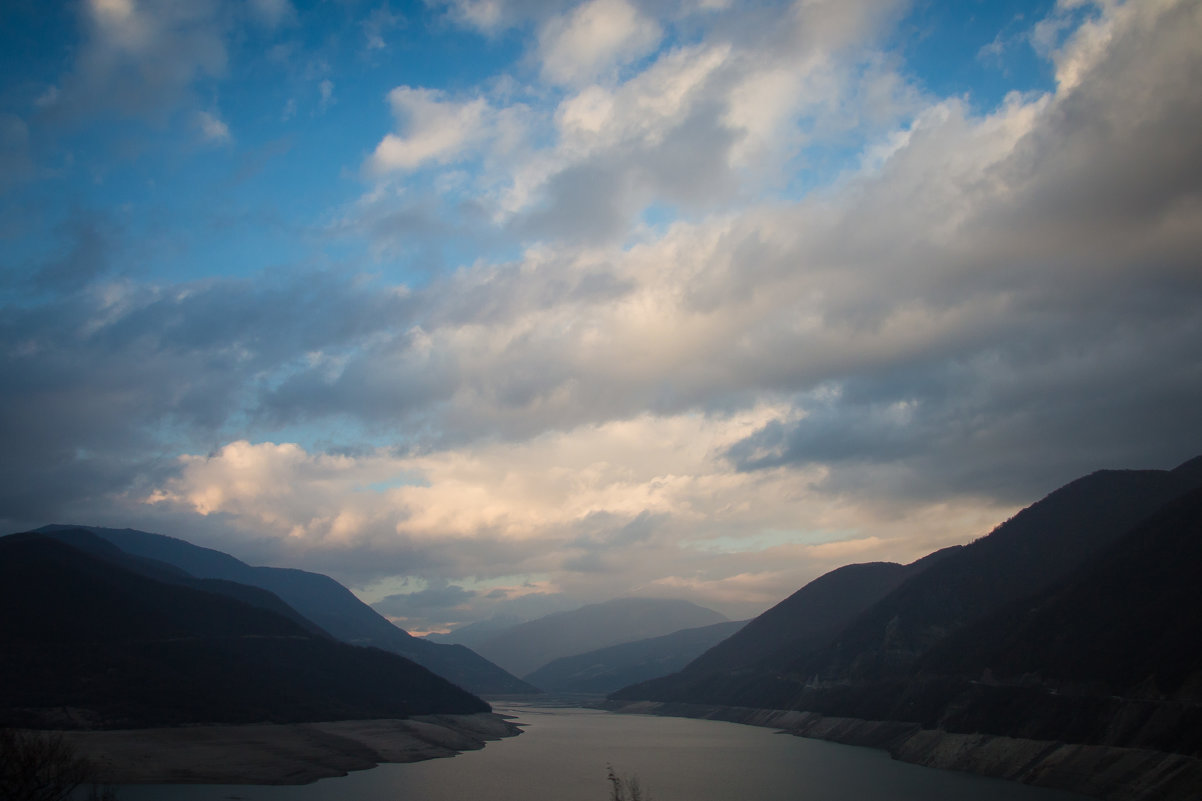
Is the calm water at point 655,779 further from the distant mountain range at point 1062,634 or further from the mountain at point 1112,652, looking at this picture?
the distant mountain range at point 1062,634

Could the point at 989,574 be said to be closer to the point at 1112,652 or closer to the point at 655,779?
the point at 1112,652

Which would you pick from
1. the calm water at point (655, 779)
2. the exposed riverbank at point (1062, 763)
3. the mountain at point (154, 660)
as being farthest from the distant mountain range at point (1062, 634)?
the mountain at point (154, 660)

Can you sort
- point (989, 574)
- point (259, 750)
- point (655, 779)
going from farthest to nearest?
point (989, 574) < point (259, 750) < point (655, 779)

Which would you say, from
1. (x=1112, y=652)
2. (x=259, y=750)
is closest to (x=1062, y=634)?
(x=1112, y=652)

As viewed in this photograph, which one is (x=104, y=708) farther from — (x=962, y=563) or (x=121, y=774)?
(x=962, y=563)

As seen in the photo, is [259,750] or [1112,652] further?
[259,750]

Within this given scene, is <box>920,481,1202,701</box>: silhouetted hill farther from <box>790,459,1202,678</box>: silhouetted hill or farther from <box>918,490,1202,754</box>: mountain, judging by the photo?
<box>790,459,1202,678</box>: silhouetted hill
